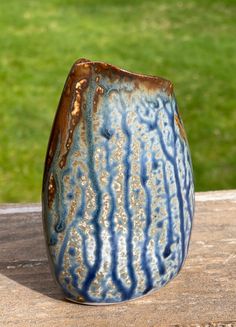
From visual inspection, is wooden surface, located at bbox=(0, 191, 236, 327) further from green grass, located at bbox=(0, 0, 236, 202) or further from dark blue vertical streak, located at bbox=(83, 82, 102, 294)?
green grass, located at bbox=(0, 0, 236, 202)

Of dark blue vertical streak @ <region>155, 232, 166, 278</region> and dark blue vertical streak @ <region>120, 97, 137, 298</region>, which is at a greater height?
dark blue vertical streak @ <region>120, 97, 137, 298</region>

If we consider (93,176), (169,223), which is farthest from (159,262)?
(93,176)

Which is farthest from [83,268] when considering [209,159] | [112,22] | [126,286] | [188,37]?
[112,22]

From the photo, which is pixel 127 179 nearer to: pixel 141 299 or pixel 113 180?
pixel 113 180

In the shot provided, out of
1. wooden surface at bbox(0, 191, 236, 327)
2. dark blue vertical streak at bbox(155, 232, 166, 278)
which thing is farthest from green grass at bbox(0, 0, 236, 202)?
dark blue vertical streak at bbox(155, 232, 166, 278)

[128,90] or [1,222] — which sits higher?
[128,90]

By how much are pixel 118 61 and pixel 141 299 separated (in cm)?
365

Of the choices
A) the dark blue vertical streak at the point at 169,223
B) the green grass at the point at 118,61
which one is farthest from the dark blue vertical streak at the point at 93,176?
the green grass at the point at 118,61

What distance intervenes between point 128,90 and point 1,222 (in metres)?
0.56

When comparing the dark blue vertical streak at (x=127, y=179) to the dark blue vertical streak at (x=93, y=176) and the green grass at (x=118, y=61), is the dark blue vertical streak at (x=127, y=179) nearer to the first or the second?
the dark blue vertical streak at (x=93, y=176)

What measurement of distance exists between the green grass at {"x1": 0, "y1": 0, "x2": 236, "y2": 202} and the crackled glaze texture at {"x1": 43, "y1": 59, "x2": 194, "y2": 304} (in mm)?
1918

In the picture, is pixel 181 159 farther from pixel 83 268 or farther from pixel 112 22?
pixel 112 22

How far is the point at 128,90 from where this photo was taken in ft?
3.66

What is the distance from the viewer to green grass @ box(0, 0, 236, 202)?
3.38 meters
